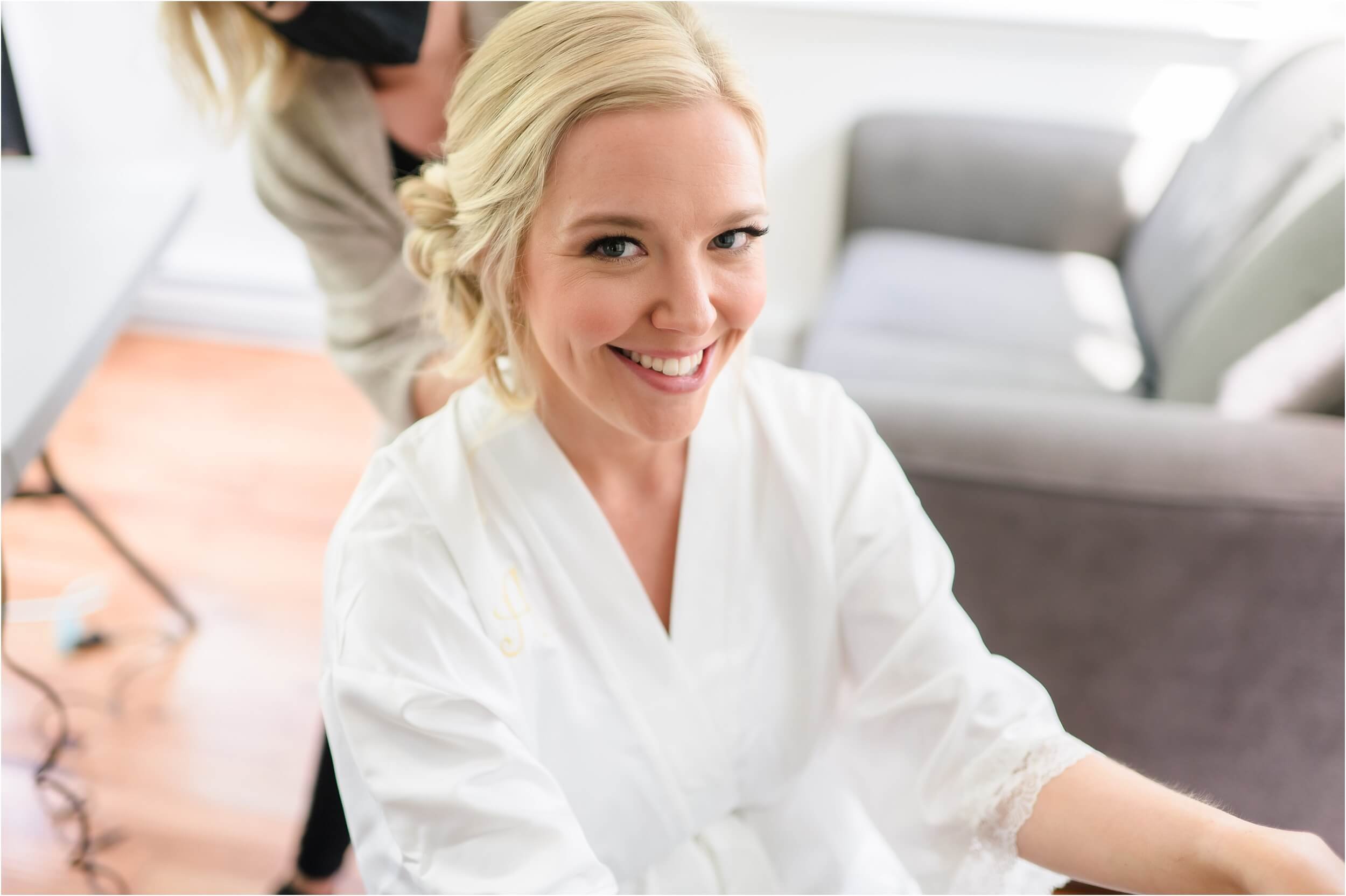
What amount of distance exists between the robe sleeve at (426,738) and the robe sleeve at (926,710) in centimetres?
30

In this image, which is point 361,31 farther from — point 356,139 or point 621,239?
point 621,239

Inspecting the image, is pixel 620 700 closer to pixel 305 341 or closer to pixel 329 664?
pixel 329 664

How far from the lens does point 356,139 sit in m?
1.23

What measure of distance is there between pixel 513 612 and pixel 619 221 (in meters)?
0.34

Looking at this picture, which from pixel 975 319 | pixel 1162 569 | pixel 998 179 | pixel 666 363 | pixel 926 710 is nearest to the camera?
pixel 666 363

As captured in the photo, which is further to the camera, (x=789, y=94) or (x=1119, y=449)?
(x=789, y=94)

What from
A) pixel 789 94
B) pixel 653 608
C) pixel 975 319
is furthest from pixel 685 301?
pixel 789 94

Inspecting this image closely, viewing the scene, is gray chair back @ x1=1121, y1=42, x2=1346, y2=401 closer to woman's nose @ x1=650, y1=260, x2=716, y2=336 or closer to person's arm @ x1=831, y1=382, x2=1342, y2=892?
person's arm @ x1=831, y1=382, x2=1342, y2=892

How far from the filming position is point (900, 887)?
38.1 inches

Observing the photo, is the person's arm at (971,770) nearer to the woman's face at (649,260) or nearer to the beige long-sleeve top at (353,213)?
the woman's face at (649,260)

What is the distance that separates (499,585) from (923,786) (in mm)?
417

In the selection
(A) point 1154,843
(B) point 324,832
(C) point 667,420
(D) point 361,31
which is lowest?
(B) point 324,832

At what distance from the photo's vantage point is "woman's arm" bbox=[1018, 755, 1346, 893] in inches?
28.8

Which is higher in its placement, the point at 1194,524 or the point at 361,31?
the point at 361,31
